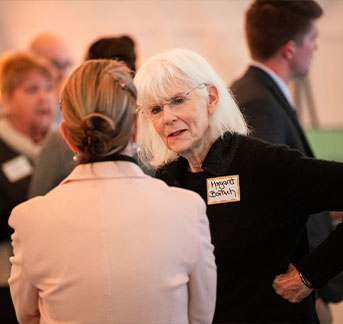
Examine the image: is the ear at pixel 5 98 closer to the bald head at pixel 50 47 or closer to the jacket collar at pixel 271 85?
the bald head at pixel 50 47

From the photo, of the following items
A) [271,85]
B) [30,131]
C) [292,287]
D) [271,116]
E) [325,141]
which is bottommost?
[325,141]

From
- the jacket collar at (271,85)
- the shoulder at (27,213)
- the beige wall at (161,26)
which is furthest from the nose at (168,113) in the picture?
the beige wall at (161,26)

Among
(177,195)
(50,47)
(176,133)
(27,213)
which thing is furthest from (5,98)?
(177,195)

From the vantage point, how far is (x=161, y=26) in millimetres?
5059

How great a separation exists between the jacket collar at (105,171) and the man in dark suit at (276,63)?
1255 mm

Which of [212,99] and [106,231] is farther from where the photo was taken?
[212,99]

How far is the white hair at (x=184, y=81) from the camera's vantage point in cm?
192

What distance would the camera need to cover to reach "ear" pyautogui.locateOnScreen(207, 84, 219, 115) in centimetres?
202

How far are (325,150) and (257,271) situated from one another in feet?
8.88

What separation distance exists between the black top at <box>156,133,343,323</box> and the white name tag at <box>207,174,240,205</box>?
14 millimetres

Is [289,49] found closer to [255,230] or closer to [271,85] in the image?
[271,85]

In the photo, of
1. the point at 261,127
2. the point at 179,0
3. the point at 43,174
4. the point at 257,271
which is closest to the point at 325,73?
the point at 179,0

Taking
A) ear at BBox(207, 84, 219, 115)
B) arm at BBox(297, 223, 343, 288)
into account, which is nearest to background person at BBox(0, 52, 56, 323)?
ear at BBox(207, 84, 219, 115)

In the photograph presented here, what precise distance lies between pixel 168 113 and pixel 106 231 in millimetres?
642
